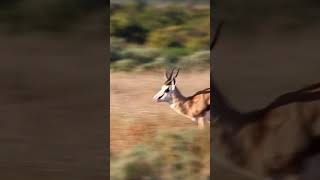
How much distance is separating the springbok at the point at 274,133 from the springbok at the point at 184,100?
80mm

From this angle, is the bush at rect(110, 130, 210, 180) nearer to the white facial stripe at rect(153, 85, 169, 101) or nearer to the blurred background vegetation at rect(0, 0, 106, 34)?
the white facial stripe at rect(153, 85, 169, 101)

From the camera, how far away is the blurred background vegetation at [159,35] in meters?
5.67

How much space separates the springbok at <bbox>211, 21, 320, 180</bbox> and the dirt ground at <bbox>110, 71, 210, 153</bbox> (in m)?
0.23

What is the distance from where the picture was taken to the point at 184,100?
18.8ft

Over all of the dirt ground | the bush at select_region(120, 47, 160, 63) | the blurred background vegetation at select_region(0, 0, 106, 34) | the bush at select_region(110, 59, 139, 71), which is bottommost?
the dirt ground

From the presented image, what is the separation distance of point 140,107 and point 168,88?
0.90ft

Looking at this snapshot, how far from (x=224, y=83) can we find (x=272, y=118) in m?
0.48

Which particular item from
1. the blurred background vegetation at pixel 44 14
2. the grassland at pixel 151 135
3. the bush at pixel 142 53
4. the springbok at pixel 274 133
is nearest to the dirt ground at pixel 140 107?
the grassland at pixel 151 135

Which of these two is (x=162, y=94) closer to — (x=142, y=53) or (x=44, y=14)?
(x=142, y=53)

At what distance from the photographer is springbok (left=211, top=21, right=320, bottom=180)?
5.71m

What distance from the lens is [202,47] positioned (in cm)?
569

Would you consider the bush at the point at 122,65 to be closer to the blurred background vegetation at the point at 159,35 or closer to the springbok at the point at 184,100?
the blurred background vegetation at the point at 159,35

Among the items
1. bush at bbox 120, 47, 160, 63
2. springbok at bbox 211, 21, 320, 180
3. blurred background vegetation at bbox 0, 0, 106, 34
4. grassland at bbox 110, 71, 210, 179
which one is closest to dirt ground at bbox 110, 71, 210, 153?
grassland at bbox 110, 71, 210, 179

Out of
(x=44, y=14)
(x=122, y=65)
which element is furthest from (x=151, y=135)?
(x=44, y=14)
